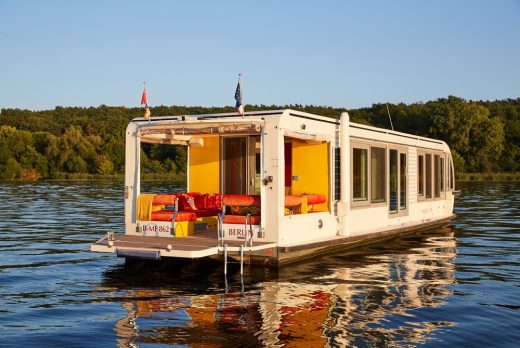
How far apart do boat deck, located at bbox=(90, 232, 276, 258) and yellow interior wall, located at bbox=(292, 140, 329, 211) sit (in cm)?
274

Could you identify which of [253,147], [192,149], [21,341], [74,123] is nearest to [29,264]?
[192,149]

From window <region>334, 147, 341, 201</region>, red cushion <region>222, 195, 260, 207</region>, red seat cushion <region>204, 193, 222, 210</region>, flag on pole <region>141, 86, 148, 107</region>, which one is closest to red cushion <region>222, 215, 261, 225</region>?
red cushion <region>222, 195, 260, 207</region>

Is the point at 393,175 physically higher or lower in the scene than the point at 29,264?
higher

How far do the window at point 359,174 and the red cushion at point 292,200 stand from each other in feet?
7.25

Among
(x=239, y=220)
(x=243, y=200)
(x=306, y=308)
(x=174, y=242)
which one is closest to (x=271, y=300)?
(x=306, y=308)

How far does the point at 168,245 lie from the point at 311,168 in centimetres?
460

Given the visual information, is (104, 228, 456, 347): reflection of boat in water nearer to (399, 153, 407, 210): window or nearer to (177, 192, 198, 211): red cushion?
(177, 192, 198, 211): red cushion

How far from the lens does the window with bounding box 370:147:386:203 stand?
15.5m

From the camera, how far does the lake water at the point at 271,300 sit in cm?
781

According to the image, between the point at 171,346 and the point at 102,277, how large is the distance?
4.94 meters

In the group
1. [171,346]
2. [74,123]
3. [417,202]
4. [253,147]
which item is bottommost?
[171,346]

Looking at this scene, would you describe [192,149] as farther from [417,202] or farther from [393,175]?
[417,202]

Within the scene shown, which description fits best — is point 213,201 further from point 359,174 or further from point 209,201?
point 359,174

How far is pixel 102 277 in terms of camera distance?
1189 cm
